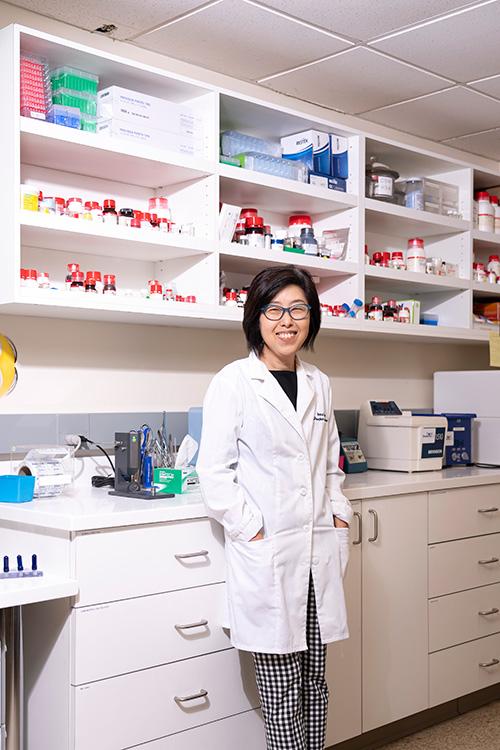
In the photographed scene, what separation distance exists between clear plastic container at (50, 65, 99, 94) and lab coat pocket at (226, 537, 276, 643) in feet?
4.74

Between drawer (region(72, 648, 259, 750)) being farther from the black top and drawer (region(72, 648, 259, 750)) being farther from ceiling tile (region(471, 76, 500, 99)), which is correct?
ceiling tile (region(471, 76, 500, 99))

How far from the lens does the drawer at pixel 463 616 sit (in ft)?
10.7

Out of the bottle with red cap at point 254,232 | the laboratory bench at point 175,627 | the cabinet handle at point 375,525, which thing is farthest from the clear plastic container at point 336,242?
the cabinet handle at point 375,525

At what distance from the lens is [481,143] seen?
4.40 meters

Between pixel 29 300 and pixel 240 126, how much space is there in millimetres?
1237

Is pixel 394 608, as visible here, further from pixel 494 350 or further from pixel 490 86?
pixel 490 86

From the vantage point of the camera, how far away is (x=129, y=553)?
2338mm

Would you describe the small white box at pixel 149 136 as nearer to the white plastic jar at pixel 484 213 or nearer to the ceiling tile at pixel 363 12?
the ceiling tile at pixel 363 12

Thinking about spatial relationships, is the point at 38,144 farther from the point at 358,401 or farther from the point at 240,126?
the point at 358,401

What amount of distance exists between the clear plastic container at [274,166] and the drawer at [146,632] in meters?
1.47

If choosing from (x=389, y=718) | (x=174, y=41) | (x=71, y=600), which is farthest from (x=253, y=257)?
(x=389, y=718)

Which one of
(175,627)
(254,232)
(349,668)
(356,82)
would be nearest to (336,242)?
(254,232)

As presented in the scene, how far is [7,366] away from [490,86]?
2.19 metres

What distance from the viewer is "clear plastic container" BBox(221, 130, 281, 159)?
10.4ft
